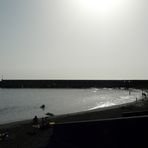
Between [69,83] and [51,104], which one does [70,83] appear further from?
[51,104]

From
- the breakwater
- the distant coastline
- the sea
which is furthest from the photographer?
the breakwater

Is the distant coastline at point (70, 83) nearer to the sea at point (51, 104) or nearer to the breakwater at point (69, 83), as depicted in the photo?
the breakwater at point (69, 83)

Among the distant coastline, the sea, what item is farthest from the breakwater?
the sea

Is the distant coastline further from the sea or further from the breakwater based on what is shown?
the sea

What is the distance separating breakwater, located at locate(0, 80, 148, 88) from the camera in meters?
163

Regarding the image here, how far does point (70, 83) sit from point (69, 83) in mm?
665

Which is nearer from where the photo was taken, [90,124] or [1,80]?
[90,124]

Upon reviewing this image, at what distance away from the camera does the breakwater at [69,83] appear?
163125 mm

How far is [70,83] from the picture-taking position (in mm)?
176625

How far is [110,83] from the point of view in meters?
171

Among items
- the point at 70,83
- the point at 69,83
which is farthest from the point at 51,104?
the point at 70,83

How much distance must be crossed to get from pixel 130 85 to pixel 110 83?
13791 mm

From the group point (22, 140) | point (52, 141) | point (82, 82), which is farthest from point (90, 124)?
point (82, 82)

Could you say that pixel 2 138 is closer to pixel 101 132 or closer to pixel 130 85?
pixel 101 132
